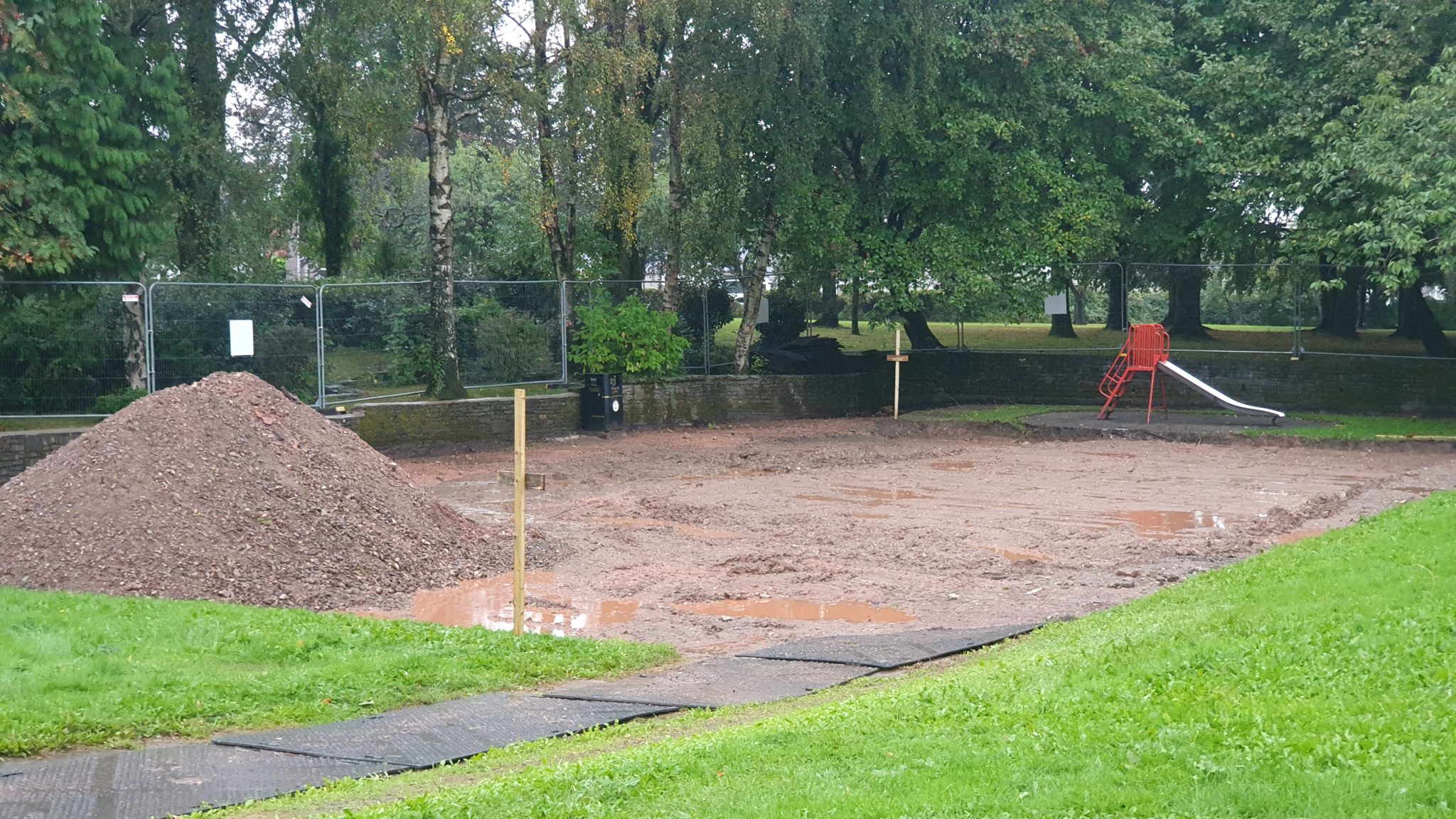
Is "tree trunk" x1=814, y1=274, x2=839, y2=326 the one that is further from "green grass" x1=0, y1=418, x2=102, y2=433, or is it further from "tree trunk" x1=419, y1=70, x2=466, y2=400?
"green grass" x1=0, y1=418, x2=102, y2=433

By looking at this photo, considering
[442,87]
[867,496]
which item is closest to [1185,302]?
[867,496]

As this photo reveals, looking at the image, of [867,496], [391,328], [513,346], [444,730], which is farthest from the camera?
[513,346]

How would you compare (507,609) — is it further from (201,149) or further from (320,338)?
(201,149)

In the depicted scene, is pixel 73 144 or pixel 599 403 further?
pixel 599 403

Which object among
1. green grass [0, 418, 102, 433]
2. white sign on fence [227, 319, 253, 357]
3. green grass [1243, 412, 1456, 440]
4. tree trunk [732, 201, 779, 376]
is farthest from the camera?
tree trunk [732, 201, 779, 376]

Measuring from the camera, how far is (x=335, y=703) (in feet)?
27.7

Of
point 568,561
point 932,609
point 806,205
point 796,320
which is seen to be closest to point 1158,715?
point 932,609

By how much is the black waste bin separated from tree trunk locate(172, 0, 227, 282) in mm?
7521

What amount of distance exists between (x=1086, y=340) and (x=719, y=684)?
89.7ft

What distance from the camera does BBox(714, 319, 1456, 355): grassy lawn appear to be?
31984 millimetres

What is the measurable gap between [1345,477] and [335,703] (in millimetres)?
17424

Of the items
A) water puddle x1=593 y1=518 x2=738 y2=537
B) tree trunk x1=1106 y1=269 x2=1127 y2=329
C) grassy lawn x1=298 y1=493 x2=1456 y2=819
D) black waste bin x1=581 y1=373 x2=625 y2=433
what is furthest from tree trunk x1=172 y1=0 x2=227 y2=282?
tree trunk x1=1106 y1=269 x2=1127 y2=329

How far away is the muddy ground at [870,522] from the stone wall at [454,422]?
758 mm

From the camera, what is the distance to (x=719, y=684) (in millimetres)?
9289
